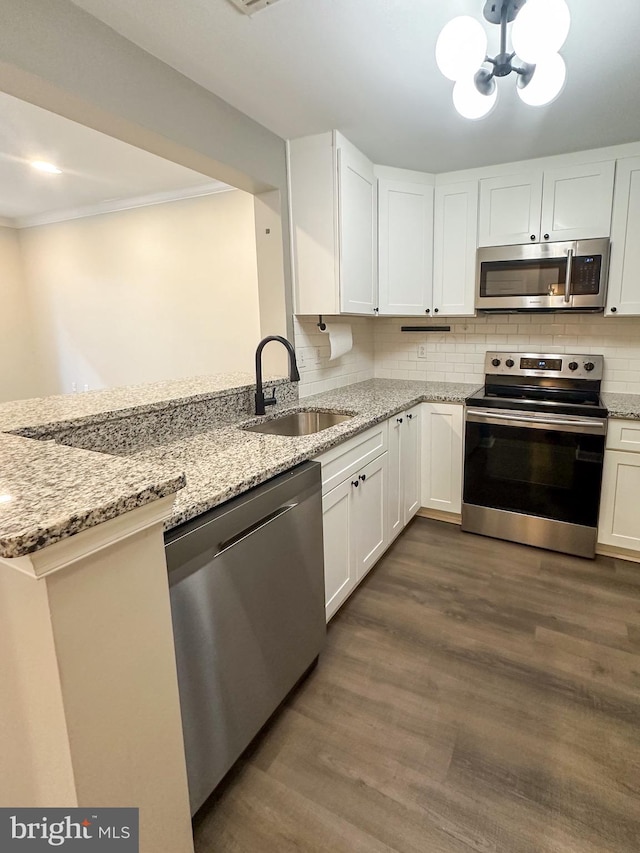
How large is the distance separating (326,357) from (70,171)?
→ 7.90 feet

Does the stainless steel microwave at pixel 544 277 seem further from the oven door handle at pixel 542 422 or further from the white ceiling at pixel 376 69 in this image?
the oven door handle at pixel 542 422

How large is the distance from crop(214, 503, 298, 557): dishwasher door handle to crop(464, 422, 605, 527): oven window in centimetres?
162

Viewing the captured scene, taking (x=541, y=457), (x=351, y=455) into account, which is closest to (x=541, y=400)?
(x=541, y=457)

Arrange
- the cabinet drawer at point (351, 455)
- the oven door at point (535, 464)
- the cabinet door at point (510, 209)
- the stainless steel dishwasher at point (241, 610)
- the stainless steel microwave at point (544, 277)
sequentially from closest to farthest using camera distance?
the stainless steel dishwasher at point (241, 610)
the cabinet drawer at point (351, 455)
the oven door at point (535, 464)
the stainless steel microwave at point (544, 277)
the cabinet door at point (510, 209)

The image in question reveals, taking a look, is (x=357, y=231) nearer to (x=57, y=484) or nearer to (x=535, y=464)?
(x=535, y=464)

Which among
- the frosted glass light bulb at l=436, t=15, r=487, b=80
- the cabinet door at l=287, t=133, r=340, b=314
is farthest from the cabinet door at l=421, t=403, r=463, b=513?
the frosted glass light bulb at l=436, t=15, r=487, b=80

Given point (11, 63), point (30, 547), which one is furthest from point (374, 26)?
point (30, 547)

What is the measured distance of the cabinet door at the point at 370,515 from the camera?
7.13 ft

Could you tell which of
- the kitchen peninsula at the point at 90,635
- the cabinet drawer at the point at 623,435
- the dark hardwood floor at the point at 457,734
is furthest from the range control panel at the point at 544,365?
the kitchen peninsula at the point at 90,635

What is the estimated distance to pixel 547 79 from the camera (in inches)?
52.0

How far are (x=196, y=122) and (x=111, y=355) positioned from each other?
3285 mm

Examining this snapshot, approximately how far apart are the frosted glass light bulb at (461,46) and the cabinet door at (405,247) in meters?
1.58

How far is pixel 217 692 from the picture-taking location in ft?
4.06

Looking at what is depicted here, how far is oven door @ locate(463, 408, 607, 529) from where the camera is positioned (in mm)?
2461
